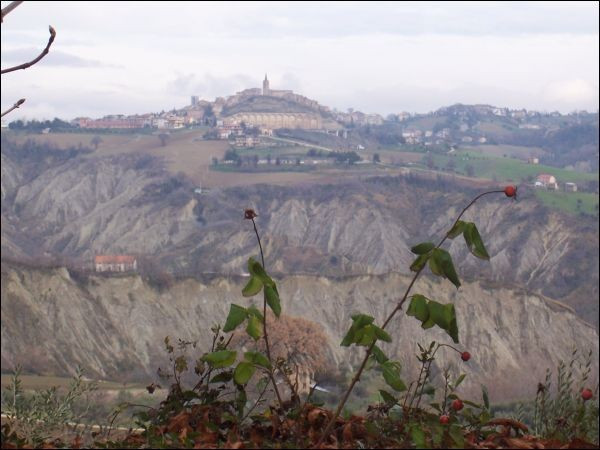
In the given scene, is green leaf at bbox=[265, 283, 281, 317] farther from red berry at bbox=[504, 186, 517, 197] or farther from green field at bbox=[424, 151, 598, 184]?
green field at bbox=[424, 151, 598, 184]

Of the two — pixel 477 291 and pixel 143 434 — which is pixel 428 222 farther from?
pixel 143 434

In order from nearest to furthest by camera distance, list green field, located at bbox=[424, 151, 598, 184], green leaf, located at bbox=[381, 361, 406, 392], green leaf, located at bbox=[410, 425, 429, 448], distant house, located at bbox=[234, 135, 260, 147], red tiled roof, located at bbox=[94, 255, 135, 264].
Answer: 1. green leaf, located at bbox=[410, 425, 429, 448]
2. green leaf, located at bbox=[381, 361, 406, 392]
3. red tiled roof, located at bbox=[94, 255, 135, 264]
4. green field, located at bbox=[424, 151, 598, 184]
5. distant house, located at bbox=[234, 135, 260, 147]

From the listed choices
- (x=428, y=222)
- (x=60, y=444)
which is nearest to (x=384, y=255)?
(x=428, y=222)

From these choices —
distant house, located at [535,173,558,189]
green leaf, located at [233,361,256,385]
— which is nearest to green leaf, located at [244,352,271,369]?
green leaf, located at [233,361,256,385]

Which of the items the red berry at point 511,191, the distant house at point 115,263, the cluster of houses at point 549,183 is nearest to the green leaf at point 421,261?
the red berry at point 511,191

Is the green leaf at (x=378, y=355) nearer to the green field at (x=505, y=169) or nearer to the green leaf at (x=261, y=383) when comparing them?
the green leaf at (x=261, y=383)

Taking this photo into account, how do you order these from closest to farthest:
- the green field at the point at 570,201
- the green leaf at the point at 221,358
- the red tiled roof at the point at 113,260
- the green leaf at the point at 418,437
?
the green leaf at the point at 418,437 < the green leaf at the point at 221,358 < the red tiled roof at the point at 113,260 < the green field at the point at 570,201
